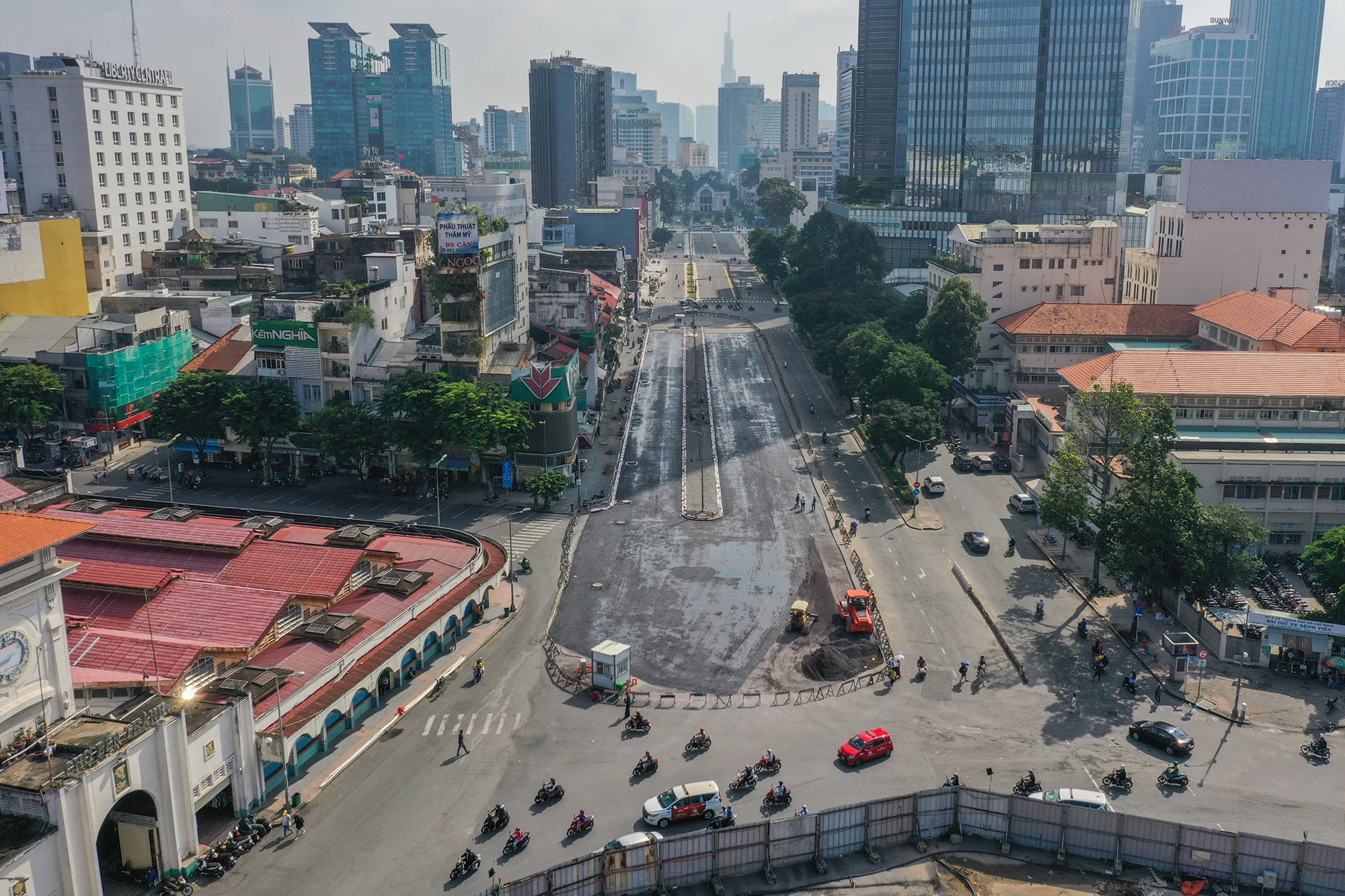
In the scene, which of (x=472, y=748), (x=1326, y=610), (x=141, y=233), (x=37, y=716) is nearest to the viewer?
(x=37, y=716)

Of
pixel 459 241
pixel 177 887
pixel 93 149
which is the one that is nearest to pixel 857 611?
pixel 177 887

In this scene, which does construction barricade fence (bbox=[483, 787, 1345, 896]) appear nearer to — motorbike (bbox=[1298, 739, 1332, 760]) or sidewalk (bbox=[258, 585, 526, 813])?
motorbike (bbox=[1298, 739, 1332, 760])

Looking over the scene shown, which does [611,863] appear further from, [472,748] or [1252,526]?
[1252,526]

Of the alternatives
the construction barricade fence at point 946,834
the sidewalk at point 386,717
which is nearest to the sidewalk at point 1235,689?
the construction barricade fence at point 946,834

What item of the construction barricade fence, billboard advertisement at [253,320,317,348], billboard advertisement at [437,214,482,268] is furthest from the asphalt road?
billboard advertisement at [253,320,317,348]

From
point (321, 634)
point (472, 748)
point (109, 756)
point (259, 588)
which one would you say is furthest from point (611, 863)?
point (259, 588)

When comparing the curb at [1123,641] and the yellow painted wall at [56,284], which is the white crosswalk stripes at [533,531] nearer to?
the curb at [1123,641]

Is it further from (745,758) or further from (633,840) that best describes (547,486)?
(633,840)
